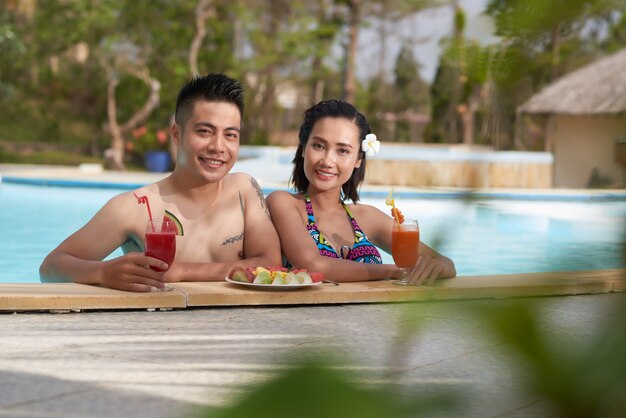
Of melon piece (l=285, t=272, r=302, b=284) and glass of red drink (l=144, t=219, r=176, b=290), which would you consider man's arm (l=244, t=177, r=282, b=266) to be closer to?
melon piece (l=285, t=272, r=302, b=284)

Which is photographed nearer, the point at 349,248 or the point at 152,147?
the point at 349,248

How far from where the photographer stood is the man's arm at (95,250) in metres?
3.14

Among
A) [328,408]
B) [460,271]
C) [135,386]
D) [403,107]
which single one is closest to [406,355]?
[328,408]

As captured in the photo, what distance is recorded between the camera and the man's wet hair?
3.59 meters

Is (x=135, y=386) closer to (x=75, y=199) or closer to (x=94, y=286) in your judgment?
(x=94, y=286)

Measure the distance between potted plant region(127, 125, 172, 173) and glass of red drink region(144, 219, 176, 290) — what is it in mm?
18039

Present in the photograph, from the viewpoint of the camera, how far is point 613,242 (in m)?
0.36

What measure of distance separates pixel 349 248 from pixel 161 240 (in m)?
1.16

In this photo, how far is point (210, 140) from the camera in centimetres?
355

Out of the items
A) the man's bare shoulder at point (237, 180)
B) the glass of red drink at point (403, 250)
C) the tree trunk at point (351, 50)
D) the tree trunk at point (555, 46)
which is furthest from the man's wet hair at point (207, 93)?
the tree trunk at point (351, 50)

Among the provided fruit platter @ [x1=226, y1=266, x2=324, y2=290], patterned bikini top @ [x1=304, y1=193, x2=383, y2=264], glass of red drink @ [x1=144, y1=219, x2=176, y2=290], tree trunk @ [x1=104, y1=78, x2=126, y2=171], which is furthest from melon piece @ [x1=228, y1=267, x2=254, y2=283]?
tree trunk @ [x1=104, y1=78, x2=126, y2=171]

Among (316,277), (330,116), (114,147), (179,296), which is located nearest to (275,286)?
(316,277)

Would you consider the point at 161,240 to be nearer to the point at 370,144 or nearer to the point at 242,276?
the point at 242,276

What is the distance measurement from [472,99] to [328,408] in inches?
7.3
